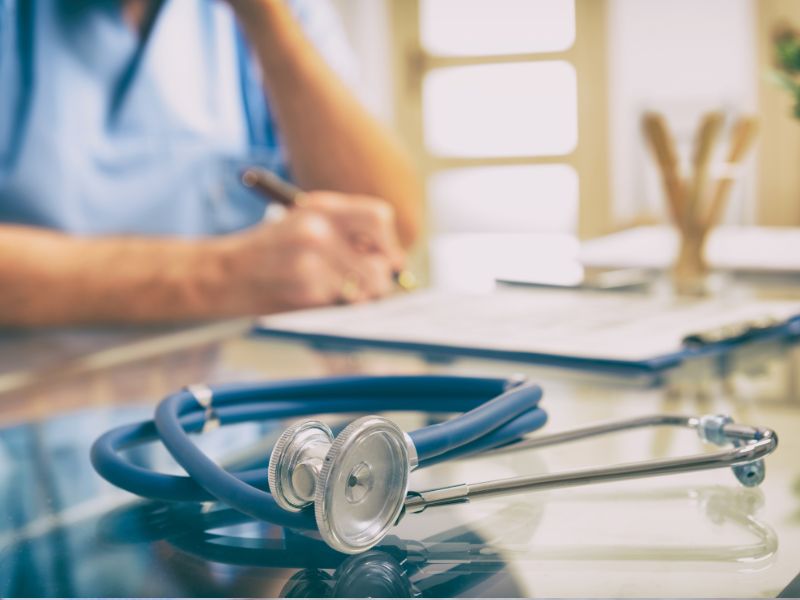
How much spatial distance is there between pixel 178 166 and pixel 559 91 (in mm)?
3372

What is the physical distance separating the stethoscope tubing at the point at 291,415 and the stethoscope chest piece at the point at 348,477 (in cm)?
2

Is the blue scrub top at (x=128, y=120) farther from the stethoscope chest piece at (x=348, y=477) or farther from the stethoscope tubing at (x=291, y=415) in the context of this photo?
the stethoscope chest piece at (x=348, y=477)

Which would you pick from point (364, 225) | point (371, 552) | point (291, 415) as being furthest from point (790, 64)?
point (371, 552)

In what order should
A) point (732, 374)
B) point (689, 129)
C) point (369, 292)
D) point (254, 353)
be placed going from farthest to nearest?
1. point (689, 129)
2. point (369, 292)
3. point (254, 353)
4. point (732, 374)

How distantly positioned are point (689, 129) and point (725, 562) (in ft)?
11.2

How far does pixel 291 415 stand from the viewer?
511 mm

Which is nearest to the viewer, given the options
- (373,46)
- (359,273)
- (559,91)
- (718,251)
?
(359,273)

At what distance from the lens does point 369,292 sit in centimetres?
100

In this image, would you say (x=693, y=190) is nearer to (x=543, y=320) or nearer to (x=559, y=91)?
(x=543, y=320)

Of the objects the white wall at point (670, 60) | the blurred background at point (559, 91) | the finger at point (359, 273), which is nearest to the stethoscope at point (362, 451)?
the finger at point (359, 273)

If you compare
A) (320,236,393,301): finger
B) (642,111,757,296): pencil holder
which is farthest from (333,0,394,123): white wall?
(320,236,393,301): finger

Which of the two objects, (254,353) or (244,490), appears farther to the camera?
(254,353)

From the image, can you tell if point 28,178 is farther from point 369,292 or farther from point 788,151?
point 788,151

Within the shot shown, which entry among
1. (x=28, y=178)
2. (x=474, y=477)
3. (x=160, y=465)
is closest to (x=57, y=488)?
(x=160, y=465)
